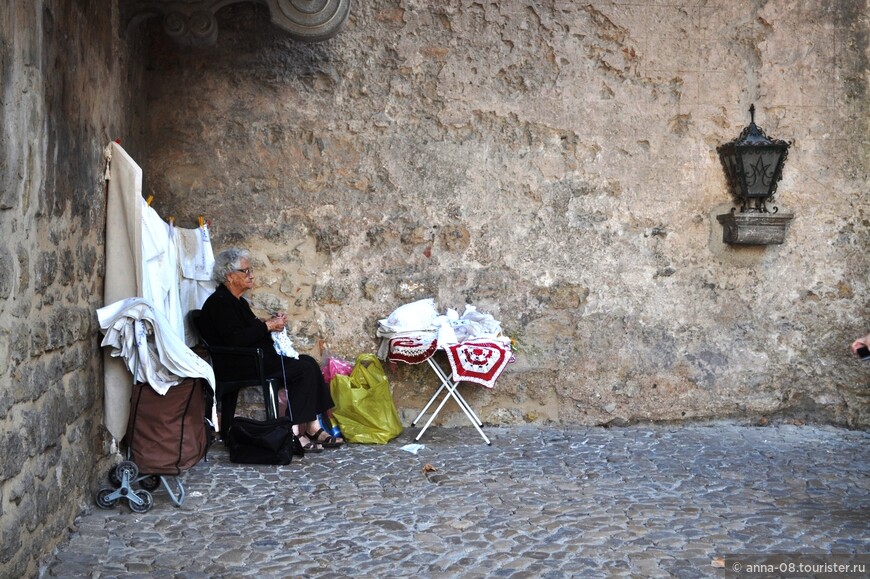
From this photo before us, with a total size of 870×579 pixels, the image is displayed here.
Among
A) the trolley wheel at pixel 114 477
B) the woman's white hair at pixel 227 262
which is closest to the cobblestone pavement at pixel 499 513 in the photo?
the trolley wheel at pixel 114 477

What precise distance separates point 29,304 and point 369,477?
86.9 inches

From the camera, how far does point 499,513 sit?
4402mm

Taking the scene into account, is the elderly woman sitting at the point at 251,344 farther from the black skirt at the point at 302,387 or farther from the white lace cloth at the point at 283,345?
the white lace cloth at the point at 283,345

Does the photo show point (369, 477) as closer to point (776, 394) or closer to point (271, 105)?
point (271, 105)

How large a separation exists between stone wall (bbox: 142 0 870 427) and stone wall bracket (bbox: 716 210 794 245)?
129 mm

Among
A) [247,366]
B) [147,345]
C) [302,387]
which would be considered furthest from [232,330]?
[147,345]

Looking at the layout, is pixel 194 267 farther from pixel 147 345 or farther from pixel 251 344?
pixel 147 345

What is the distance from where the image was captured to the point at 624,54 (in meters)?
6.60

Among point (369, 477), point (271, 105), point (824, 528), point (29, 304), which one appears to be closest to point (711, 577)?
point (824, 528)

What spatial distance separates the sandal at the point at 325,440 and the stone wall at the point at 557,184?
2.31 feet

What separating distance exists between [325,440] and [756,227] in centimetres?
338

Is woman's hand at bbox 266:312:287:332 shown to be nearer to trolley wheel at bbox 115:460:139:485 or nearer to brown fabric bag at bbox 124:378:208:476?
brown fabric bag at bbox 124:378:208:476

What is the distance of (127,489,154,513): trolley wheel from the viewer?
4359 mm

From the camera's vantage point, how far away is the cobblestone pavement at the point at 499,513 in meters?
3.69
